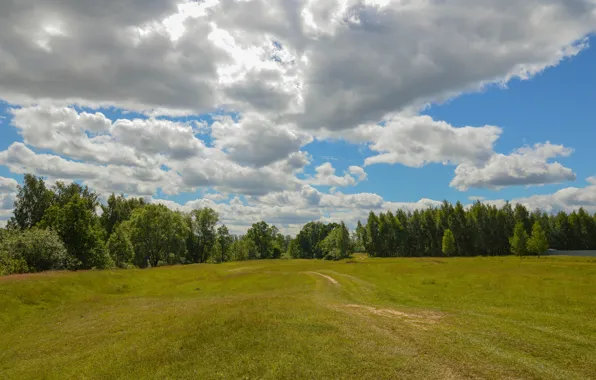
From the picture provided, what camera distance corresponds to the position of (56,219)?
9306 cm

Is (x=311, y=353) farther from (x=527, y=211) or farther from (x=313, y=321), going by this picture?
(x=527, y=211)

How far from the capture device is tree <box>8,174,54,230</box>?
114m

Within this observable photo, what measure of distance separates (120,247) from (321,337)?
116 metres

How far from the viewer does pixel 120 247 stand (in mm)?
121500

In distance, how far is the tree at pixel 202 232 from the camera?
543 feet

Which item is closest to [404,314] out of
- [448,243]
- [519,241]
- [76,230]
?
[76,230]

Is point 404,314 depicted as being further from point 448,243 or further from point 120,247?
point 448,243

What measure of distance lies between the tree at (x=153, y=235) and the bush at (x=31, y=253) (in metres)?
46.7

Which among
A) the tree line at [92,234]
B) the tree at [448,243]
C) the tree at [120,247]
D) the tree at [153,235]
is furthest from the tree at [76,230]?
the tree at [448,243]

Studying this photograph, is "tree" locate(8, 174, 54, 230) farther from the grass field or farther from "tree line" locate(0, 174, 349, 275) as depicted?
the grass field

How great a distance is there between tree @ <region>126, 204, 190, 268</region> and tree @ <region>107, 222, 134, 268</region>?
15.5ft

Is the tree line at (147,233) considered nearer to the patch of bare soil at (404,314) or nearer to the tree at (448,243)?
the tree at (448,243)

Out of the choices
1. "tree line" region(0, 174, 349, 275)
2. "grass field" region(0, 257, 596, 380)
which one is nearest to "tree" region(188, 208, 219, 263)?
"tree line" region(0, 174, 349, 275)

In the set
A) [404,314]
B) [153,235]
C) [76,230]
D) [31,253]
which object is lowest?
[404,314]
